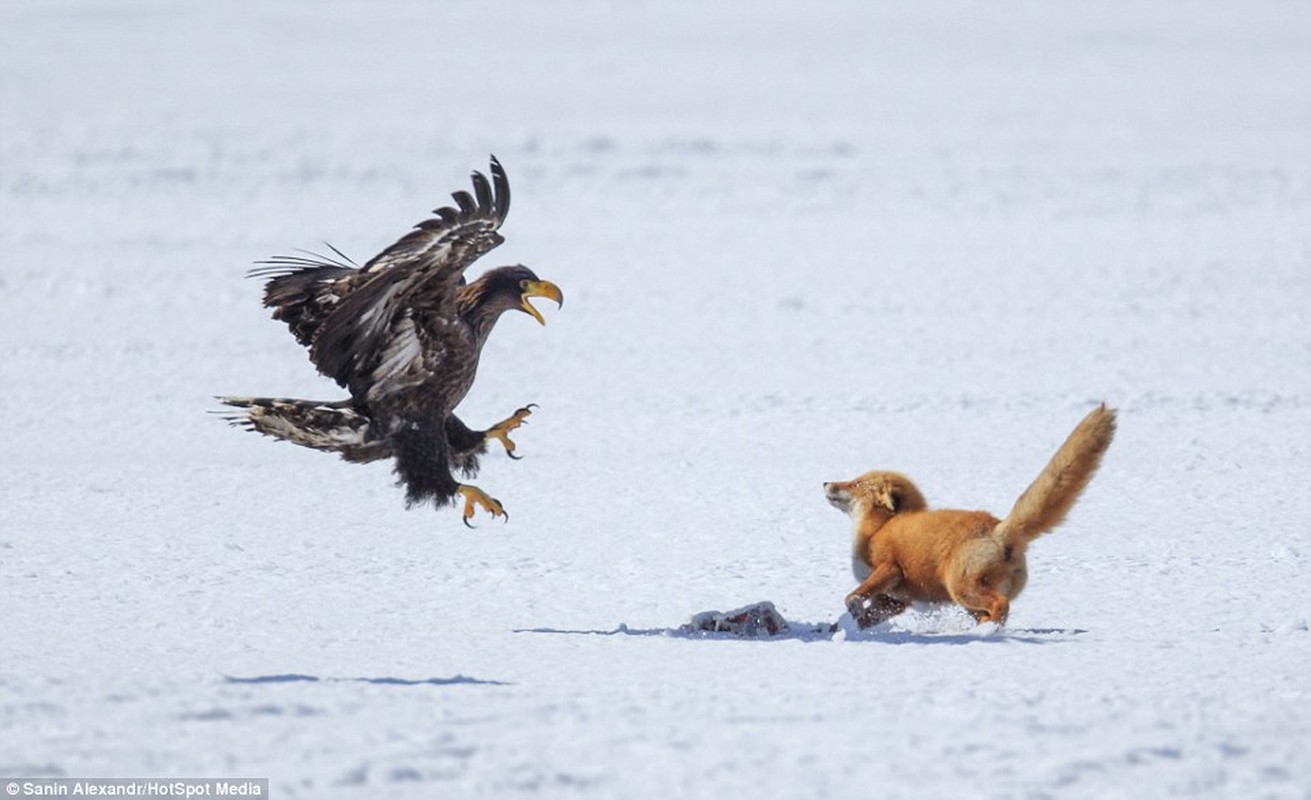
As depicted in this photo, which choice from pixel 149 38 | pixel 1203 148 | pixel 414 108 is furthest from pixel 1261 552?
pixel 149 38

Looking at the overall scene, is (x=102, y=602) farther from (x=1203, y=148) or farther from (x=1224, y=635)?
(x=1203, y=148)

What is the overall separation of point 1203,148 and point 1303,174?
1.44 metres

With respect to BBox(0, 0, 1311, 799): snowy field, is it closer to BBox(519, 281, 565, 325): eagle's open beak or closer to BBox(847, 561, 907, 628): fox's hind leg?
BBox(847, 561, 907, 628): fox's hind leg

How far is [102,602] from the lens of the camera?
5812 millimetres

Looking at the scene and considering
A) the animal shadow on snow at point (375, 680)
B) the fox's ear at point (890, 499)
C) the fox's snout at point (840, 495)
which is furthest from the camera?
the fox's snout at point (840, 495)

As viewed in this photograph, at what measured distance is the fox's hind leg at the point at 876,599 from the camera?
564cm

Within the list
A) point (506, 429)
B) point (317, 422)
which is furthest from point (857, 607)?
point (317, 422)

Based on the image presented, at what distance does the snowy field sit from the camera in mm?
4234

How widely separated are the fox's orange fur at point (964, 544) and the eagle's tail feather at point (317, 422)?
6.04ft

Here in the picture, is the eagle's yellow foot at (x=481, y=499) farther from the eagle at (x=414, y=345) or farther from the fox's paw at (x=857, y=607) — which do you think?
the fox's paw at (x=857, y=607)

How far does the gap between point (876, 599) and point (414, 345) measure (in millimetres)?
1842

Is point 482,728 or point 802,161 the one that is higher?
point 802,161

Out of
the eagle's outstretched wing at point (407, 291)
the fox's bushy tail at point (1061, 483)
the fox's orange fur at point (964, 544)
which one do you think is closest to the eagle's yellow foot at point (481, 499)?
the eagle's outstretched wing at point (407, 291)

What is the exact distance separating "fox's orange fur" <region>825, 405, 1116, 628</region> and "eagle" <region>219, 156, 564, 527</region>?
134 centimetres
